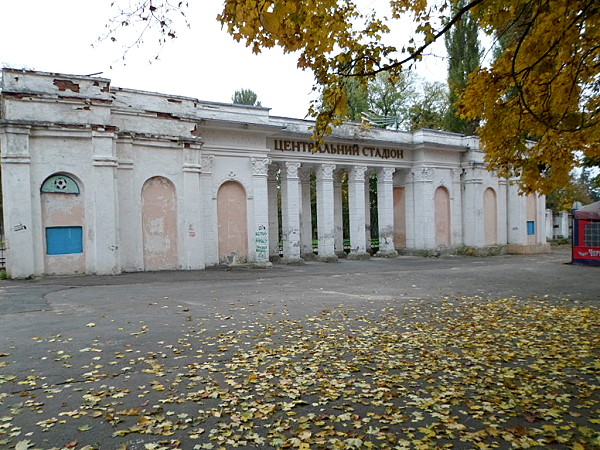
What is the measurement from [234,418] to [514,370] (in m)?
3.37

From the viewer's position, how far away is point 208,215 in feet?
58.5

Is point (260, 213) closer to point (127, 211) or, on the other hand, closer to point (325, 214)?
point (325, 214)

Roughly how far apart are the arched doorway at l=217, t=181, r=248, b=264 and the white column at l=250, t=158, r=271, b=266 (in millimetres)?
484

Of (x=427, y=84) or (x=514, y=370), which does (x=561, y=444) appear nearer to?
(x=514, y=370)

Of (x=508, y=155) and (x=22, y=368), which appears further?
(x=508, y=155)

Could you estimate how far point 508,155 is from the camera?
8.38 meters

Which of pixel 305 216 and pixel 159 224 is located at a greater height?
pixel 305 216

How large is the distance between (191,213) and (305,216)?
9.48m

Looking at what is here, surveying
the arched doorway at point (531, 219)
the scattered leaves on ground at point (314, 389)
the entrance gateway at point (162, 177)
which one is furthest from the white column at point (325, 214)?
the arched doorway at point (531, 219)

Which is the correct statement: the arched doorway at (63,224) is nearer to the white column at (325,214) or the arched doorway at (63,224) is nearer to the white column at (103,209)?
the white column at (103,209)

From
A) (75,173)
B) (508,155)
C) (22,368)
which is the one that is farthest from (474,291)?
(75,173)

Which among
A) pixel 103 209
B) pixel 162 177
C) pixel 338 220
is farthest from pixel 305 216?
pixel 103 209

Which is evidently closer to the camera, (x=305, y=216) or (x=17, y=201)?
(x=17, y=201)

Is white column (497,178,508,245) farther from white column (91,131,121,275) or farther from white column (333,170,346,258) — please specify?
white column (91,131,121,275)
